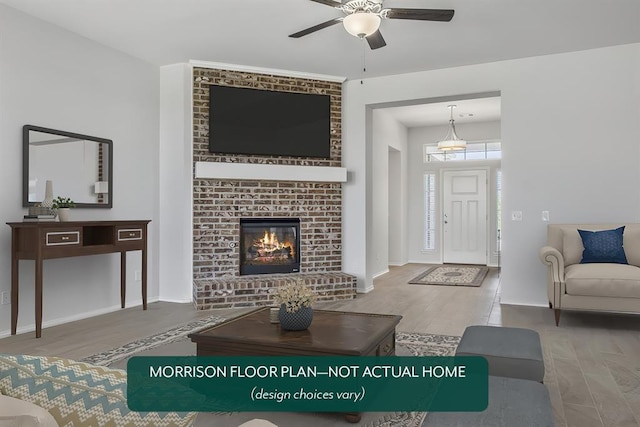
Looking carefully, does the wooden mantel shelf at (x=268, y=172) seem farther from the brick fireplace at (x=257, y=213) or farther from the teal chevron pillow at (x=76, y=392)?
the teal chevron pillow at (x=76, y=392)

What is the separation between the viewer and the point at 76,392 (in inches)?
36.5

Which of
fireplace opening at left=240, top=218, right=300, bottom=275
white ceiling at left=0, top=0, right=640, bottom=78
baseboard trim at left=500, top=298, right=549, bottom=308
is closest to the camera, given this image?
white ceiling at left=0, top=0, right=640, bottom=78

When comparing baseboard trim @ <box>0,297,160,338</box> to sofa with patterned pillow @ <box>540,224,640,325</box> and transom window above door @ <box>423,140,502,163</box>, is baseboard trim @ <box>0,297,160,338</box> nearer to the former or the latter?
sofa with patterned pillow @ <box>540,224,640,325</box>

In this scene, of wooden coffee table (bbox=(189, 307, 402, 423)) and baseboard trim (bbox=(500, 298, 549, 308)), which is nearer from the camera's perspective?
wooden coffee table (bbox=(189, 307, 402, 423))

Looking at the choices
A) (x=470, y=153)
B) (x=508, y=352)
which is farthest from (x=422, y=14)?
(x=470, y=153)

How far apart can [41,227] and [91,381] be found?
335 cm

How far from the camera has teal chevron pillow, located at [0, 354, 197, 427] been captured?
0.87 metres

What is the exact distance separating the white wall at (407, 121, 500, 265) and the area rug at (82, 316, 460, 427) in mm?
5874

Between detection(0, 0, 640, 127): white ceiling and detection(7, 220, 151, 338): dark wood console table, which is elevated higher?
detection(0, 0, 640, 127): white ceiling

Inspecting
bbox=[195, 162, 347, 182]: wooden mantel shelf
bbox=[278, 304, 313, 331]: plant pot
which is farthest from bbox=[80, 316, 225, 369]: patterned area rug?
bbox=[195, 162, 347, 182]: wooden mantel shelf

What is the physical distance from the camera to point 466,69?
5594mm

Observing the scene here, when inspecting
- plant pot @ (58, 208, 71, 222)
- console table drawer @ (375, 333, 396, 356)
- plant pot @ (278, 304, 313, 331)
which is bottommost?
console table drawer @ (375, 333, 396, 356)

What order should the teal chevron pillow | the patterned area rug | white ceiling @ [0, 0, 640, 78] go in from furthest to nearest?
white ceiling @ [0, 0, 640, 78] → the patterned area rug → the teal chevron pillow

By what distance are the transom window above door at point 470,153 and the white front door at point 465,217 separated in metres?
0.28
